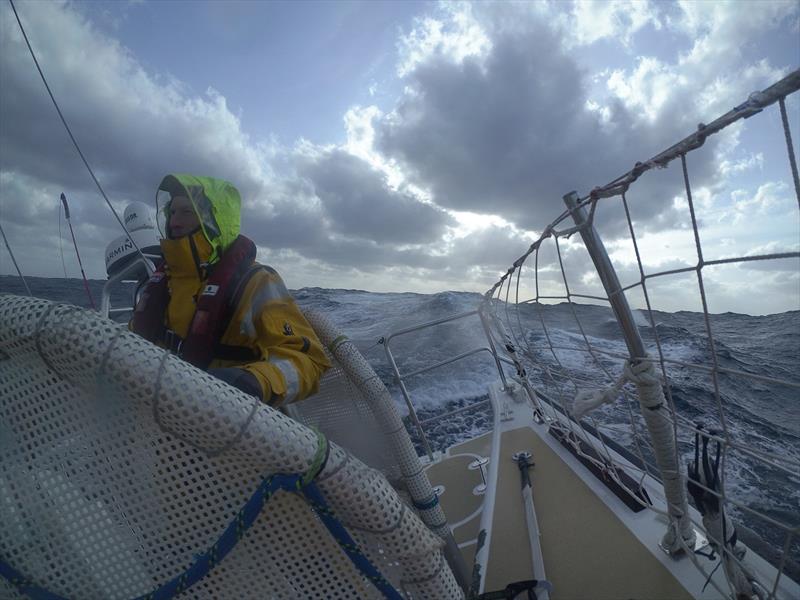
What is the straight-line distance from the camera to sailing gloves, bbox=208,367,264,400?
98 centimetres

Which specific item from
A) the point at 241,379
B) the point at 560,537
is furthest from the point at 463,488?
the point at 241,379

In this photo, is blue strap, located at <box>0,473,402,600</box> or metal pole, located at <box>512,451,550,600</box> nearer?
blue strap, located at <box>0,473,402,600</box>

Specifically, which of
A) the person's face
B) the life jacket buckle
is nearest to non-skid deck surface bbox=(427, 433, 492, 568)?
the life jacket buckle

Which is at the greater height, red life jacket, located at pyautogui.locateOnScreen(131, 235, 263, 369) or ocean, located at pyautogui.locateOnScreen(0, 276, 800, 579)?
red life jacket, located at pyautogui.locateOnScreen(131, 235, 263, 369)

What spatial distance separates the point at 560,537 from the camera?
5.65 ft

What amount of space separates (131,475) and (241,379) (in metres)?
0.35

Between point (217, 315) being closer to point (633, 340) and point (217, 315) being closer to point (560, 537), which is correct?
point (633, 340)

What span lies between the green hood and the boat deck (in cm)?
167

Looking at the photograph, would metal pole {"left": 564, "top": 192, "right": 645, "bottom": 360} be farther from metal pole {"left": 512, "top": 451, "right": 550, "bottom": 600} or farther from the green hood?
the green hood

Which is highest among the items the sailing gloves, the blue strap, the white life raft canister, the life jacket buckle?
the white life raft canister

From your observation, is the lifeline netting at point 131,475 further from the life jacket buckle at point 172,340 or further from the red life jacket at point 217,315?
the life jacket buckle at point 172,340

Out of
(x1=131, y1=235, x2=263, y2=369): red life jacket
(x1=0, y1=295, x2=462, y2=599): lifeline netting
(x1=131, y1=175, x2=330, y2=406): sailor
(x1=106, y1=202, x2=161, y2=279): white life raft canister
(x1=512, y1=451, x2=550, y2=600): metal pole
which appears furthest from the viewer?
(x1=106, y1=202, x2=161, y2=279): white life raft canister

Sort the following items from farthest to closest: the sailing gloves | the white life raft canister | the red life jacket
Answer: the white life raft canister
the red life jacket
the sailing gloves

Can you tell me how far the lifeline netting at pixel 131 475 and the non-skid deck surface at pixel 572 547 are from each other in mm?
1203
